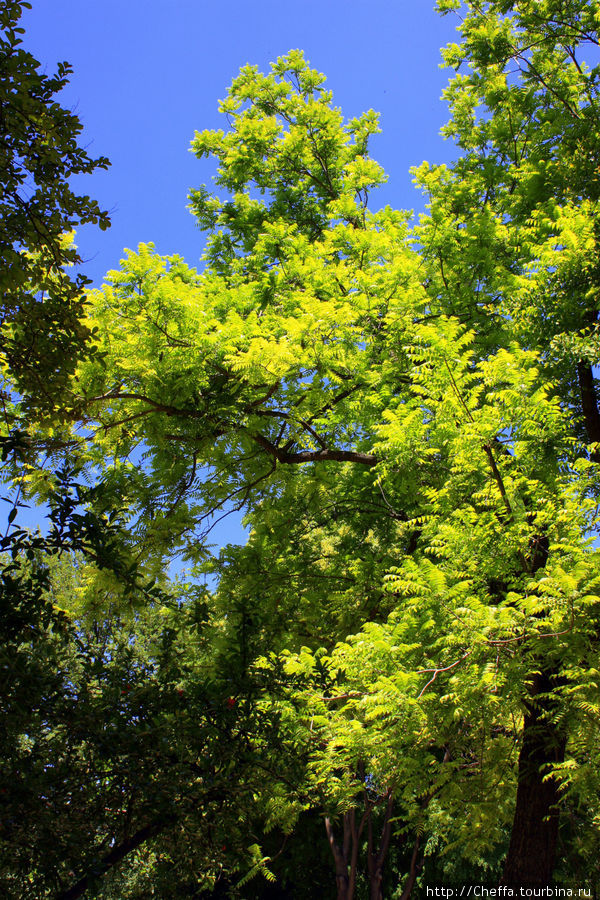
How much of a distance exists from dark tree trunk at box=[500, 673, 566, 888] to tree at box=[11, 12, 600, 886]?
2 cm

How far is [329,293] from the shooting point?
8188 millimetres

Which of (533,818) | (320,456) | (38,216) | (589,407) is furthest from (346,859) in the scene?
(38,216)

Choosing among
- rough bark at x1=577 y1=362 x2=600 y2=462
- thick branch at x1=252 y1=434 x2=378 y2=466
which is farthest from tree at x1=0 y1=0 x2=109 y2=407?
rough bark at x1=577 y1=362 x2=600 y2=462

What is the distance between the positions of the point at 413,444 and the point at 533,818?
395 cm

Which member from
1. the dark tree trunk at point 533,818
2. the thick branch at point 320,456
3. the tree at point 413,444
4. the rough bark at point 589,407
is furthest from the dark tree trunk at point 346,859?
the rough bark at point 589,407

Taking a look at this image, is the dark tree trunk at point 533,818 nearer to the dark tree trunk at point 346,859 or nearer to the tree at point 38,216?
the tree at point 38,216

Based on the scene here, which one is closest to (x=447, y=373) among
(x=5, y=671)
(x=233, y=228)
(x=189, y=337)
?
(x=189, y=337)

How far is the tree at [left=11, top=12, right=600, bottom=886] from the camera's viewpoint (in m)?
4.94

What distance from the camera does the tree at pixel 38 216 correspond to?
3391 mm

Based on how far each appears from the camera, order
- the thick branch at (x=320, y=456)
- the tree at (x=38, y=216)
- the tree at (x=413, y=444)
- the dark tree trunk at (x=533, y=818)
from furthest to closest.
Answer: the thick branch at (x=320, y=456), the dark tree trunk at (x=533, y=818), the tree at (x=413, y=444), the tree at (x=38, y=216)

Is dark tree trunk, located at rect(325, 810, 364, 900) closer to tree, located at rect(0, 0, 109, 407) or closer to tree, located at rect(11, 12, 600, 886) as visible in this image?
tree, located at rect(11, 12, 600, 886)

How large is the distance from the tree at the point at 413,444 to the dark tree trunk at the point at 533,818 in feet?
0.08

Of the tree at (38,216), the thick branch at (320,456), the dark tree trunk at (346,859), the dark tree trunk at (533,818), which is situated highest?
the thick branch at (320,456)

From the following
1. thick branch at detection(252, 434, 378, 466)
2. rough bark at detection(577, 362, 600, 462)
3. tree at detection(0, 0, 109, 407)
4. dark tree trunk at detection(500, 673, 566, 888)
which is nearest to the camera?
tree at detection(0, 0, 109, 407)
